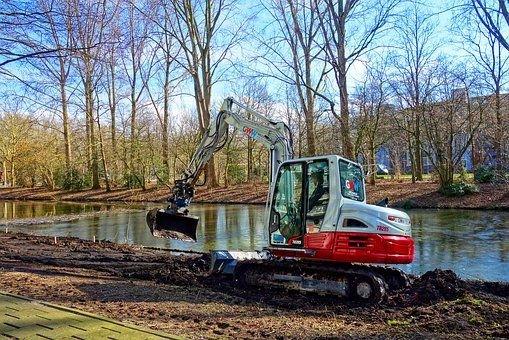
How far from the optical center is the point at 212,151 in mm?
10148

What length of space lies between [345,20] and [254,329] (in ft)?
80.4

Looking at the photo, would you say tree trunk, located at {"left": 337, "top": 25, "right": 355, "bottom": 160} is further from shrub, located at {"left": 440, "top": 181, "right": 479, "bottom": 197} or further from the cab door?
the cab door

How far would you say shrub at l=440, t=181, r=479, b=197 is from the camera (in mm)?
24797

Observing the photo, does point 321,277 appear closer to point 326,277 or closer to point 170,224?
point 326,277

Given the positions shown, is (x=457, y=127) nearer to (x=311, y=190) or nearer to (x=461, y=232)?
(x=461, y=232)

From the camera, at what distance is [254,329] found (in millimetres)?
5492

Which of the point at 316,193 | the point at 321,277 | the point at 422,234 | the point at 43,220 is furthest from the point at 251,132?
the point at 43,220

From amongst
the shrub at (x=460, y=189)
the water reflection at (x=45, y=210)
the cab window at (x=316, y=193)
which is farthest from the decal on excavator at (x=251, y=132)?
the water reflection at (x=45, y=210)

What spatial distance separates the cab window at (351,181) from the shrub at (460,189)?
18.1m

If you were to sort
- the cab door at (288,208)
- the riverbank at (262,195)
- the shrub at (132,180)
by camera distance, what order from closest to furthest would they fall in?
the cab door at (288,208) < the riverbank at (262,195) < the shrub at (132,180)

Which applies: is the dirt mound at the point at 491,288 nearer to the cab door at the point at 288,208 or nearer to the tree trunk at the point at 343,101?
the cab door at the point at 288,208

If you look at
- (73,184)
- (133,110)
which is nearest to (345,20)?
(133,110)

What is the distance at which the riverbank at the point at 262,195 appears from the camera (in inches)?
938

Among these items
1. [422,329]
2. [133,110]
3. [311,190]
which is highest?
[133,110]
